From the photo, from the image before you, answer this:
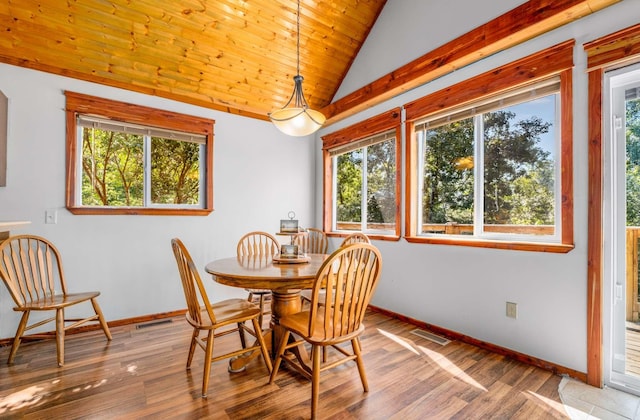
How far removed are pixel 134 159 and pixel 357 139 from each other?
8.40 ft

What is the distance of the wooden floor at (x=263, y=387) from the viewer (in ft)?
5.39

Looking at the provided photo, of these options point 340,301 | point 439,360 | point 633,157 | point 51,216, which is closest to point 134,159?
point 51,216

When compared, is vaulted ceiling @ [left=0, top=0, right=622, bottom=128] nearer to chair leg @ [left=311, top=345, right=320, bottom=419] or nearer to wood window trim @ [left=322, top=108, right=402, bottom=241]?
wood window trim @ [left=322, top=108, right=402, bottom=241]

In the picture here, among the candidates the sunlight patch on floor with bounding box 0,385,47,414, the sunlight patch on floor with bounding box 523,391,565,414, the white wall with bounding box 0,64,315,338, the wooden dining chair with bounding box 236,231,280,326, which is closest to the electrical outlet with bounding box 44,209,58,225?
the white wall with bounding box 0,64,315,338

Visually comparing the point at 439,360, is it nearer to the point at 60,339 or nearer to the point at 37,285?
the point at 60,339

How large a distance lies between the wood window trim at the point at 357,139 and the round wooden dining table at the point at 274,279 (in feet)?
4.16

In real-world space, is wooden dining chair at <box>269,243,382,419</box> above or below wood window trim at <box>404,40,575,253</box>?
below

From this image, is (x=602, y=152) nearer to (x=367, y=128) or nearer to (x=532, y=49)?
(x=532, y=49)

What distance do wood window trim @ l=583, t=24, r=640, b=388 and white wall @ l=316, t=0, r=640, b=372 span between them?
0.04m

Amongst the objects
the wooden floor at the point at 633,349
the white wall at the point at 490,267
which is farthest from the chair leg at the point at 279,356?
the wooden floor at the point at 633,349

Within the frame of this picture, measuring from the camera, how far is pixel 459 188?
9.00 feet

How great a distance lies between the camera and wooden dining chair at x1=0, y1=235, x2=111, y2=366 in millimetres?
2168

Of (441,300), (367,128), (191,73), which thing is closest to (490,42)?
(367,128)

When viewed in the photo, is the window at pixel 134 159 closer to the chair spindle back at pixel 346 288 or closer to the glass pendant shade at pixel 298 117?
the glass pendant shade at pixel 298 117
